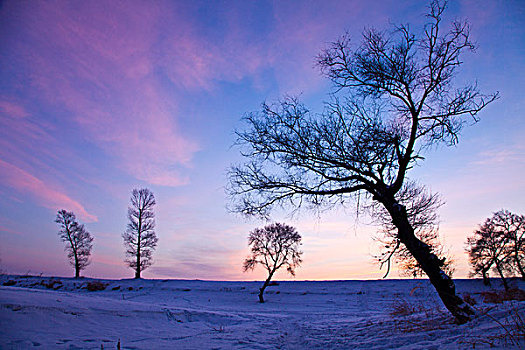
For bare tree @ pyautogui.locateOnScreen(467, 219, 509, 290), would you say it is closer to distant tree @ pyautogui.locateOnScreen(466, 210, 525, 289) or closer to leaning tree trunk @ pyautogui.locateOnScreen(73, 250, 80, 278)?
distant tree @ pyautogui.locateOnScreen(466, 210, 525, 289)

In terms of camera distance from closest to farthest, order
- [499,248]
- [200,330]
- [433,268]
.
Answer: [433,268] < [200,330] < [499,248]

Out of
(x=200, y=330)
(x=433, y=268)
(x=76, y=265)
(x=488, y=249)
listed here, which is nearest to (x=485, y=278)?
(x=488, y=249)

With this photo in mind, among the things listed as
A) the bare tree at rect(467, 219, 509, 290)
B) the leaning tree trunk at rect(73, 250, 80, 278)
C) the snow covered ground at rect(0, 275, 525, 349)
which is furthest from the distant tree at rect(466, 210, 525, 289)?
the leaning tree trunk at rect(73, 250, 80, 278)

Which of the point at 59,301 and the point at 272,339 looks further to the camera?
the point at 59,301

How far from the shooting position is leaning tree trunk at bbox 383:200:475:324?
5.40m

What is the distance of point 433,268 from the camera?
6215 millimetres

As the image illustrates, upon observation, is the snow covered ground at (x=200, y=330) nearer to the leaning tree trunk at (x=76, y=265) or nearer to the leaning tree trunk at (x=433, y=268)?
the leaning tree trunk at (x=433, y=268)

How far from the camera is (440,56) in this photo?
695 centimetres

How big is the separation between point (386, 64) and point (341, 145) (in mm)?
2440

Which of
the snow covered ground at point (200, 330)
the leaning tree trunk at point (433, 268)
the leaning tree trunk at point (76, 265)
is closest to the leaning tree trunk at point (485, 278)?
the snow covered ground at point (200, 330)

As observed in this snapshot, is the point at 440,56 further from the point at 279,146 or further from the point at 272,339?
the point at 272,339

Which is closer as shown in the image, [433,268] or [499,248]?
[433,268]

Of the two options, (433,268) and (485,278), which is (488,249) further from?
(433,268)

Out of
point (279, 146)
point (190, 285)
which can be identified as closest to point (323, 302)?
point (190, 285)
